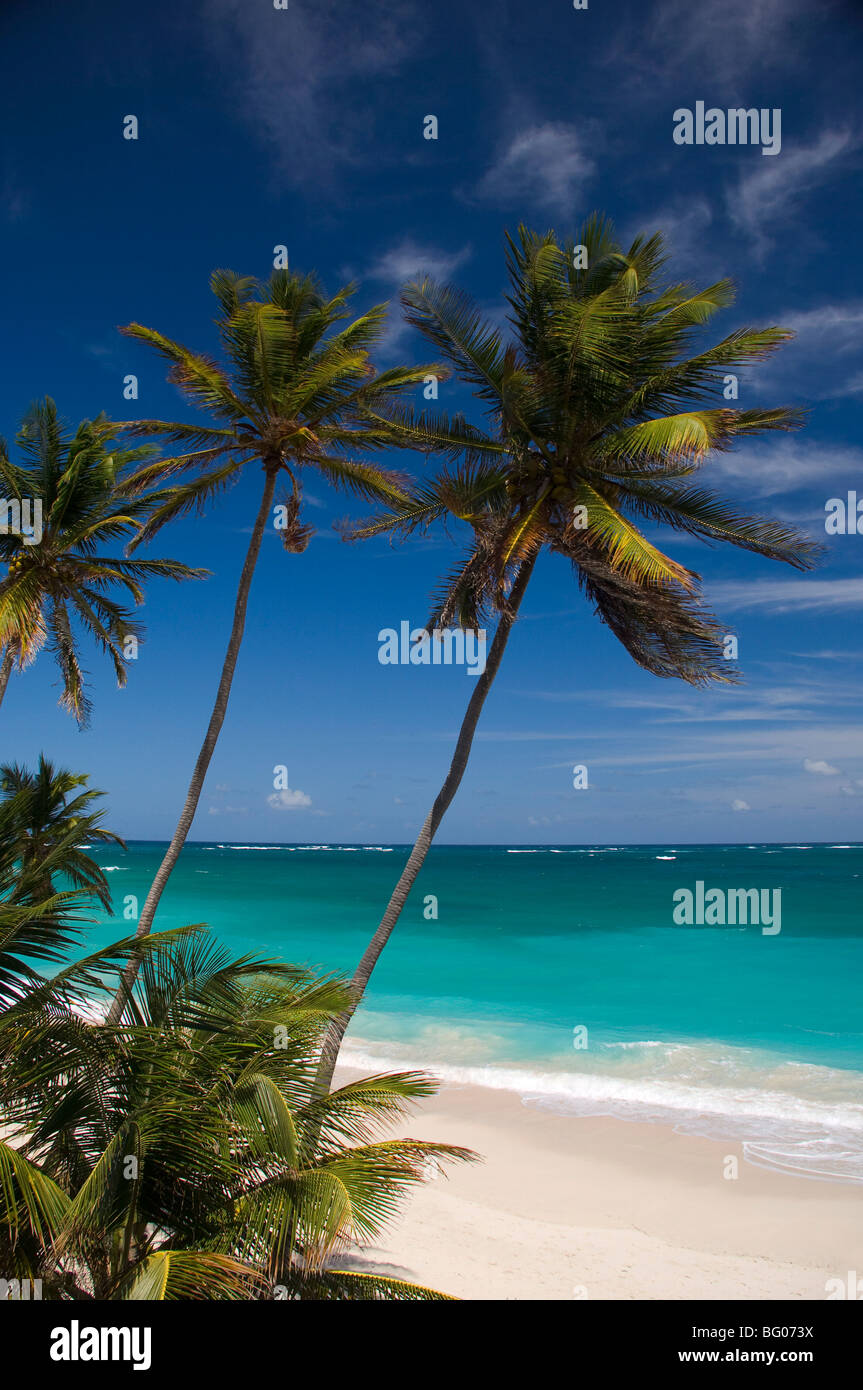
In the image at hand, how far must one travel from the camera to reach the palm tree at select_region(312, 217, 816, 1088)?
339 inches

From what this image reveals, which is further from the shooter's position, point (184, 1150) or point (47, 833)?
point (47, 833)

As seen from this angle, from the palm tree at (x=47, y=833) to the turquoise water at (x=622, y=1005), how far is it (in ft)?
10.4

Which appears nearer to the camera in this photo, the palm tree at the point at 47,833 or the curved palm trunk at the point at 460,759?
the palm tree at the point at 47,833

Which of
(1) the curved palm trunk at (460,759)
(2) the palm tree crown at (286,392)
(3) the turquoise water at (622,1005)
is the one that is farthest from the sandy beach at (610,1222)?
(2) the palm tree crown at (286,392)

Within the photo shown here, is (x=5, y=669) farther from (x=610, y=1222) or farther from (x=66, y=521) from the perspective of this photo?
(x=610, y=1222)

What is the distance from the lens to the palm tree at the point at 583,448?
862cm

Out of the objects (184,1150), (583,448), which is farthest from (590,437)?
(184,1150)

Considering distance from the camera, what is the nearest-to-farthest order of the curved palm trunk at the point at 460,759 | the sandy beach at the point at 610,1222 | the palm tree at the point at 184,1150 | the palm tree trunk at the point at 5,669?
the palm tree at the point at 184,1150, the sandy beach at the point at 610,1222, the curved palm trunk at the point at 460,759, the palm tree trunk at the point at 5,669

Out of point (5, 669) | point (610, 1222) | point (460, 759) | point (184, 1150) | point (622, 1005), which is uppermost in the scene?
point (5, 669)

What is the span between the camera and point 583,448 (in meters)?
9.25

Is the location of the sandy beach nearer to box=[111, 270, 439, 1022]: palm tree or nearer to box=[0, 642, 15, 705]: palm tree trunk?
box=[111, 270, 439, 1022]: palm tree

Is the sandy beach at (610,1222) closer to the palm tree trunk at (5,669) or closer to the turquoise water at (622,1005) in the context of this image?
the turquoise water at (622,1005)

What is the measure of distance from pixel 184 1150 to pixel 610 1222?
735 cm

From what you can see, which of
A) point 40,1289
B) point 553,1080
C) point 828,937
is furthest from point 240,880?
point 40,1289
